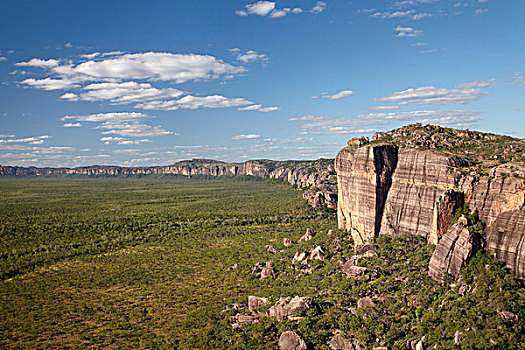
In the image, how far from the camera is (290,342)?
37656 mm

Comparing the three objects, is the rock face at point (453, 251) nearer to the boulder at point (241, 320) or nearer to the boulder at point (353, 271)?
the boulder at point (353, 271)

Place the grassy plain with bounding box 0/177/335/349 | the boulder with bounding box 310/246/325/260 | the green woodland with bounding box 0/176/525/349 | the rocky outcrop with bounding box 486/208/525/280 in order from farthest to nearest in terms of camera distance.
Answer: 1. the boulder with bounding box 310/246/325/260
2. the grassy plain with bounding box 0/177/335/349
3. the green woodland with bounding box 0/176/525/349
4. the rocky outcrop with bounding box 486/208/525/280

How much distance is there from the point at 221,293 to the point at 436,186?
1454 inches

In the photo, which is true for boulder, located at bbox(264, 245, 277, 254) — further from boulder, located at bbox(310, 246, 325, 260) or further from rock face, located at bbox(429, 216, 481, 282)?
rock face, located at bbox(429, 216, 481, 282)

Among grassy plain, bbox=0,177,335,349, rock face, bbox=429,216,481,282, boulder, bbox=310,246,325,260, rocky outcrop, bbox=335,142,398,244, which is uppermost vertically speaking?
rocky outcrop, bbox=335,142,398,244

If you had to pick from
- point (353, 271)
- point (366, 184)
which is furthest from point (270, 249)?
point (366, 184)

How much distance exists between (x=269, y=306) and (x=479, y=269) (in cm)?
2588

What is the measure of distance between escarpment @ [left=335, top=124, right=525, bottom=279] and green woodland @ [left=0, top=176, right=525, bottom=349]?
2.33 m

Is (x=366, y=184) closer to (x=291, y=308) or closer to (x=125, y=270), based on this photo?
(x=291, y=308)

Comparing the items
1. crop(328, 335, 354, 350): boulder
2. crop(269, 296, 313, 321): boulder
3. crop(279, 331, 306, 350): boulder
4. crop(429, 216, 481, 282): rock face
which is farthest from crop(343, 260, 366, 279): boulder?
crop(279, 331, 306, 350): boulder

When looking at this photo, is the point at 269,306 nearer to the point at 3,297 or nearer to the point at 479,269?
the point at 479,269

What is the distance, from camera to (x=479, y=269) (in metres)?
34.2

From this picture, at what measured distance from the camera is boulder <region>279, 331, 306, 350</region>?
3697 centimetres

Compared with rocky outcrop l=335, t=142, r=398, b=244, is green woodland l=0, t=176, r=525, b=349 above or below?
below
